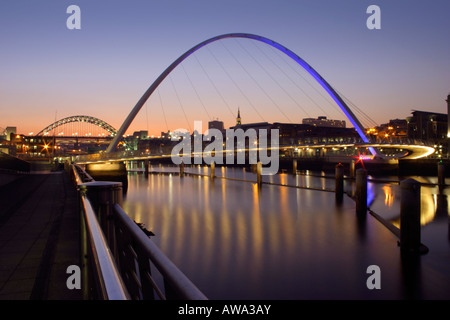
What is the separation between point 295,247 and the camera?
55.1 feet

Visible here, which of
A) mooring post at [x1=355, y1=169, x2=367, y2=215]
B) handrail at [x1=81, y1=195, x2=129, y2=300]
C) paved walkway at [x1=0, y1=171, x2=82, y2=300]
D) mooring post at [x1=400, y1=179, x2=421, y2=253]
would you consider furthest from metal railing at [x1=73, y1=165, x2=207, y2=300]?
mooring post at [x1=355, y1=169, x2=367, y2=215]

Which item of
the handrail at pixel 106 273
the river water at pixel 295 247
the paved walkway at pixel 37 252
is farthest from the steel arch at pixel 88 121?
the handrail at pixel 106 273

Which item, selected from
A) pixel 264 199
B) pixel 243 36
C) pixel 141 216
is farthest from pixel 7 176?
pixel 243 36

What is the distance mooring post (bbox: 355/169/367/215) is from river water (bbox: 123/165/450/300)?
0.74 metres

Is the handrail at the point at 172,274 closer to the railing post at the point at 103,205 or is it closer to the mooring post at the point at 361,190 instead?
the railing post at the point at 103,205

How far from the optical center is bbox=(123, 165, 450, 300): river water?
11555 mm

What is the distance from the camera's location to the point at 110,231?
11.0 ft

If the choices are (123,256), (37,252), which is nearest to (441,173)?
(37,252)

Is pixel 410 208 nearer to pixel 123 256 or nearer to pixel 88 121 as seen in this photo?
pixel 123 256

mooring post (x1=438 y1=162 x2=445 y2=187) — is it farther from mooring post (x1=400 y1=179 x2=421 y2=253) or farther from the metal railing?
the metal railing

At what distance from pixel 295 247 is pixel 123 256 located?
14455mm

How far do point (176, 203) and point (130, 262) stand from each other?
98.6 ft

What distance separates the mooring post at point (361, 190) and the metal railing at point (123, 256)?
64.4ft

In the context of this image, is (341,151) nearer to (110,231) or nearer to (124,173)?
(124,173)
